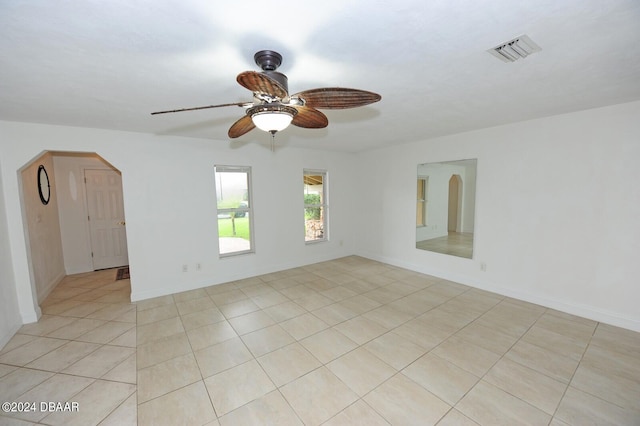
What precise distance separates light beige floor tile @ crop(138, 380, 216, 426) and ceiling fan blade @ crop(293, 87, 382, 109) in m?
2.15

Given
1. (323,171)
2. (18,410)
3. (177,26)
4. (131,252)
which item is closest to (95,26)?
(177,26)

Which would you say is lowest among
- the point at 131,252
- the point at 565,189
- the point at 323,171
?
the point at 131,252

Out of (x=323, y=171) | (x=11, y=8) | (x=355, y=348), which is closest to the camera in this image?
(x=11, y=8)

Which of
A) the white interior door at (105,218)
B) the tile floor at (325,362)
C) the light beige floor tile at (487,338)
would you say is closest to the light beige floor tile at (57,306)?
the tile floor at (325,362)

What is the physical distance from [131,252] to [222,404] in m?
2.71

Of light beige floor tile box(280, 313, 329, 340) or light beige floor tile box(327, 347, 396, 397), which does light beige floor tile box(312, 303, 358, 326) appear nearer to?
light beige floor tile box(280, 313, 329, 340)

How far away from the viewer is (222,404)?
1.76m

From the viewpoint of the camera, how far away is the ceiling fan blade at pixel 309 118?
1730mm

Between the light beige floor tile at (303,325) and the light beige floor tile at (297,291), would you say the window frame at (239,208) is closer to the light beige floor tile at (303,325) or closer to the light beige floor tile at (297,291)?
the light beige floor tile at (297,291)

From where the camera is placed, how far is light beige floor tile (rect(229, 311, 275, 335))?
273 cm

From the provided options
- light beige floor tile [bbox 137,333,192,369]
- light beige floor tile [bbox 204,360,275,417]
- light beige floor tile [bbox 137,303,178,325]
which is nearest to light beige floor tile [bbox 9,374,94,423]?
light beige floor tile [bbox 137,333,192,369]

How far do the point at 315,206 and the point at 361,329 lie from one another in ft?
9.86

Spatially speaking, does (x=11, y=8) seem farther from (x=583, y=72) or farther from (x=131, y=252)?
(x=583, y=72)

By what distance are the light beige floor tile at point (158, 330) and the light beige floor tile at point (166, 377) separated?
512 millimetres
